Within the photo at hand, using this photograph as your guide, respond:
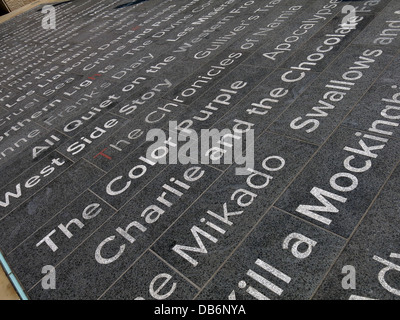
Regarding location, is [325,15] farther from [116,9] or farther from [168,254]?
[116,9]

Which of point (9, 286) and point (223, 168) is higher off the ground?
point (223, 168)

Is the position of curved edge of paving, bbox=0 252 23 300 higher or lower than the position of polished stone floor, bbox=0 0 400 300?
lower

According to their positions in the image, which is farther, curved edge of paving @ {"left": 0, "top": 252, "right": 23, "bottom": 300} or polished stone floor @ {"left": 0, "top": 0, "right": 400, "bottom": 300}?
curved edge of paving @ {"left": 0, "top": 252, "right": 23, "bottom": 300}

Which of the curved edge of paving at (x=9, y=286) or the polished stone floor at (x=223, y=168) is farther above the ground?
the polished stone floor at (x=223, y=168)

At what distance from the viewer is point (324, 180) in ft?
17.4

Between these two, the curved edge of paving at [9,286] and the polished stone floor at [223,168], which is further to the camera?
the curved edge of paving at [9,286]

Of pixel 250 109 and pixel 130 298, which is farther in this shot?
pixel 250 109

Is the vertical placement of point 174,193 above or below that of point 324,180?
below

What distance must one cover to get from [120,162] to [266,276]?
4.41 m

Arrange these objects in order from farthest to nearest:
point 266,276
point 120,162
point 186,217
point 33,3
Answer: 1. point 33,3
2. point 120,162
3. point 186,217
4. point 266,276

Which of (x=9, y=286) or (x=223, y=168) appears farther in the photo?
(x=223, y=168)
